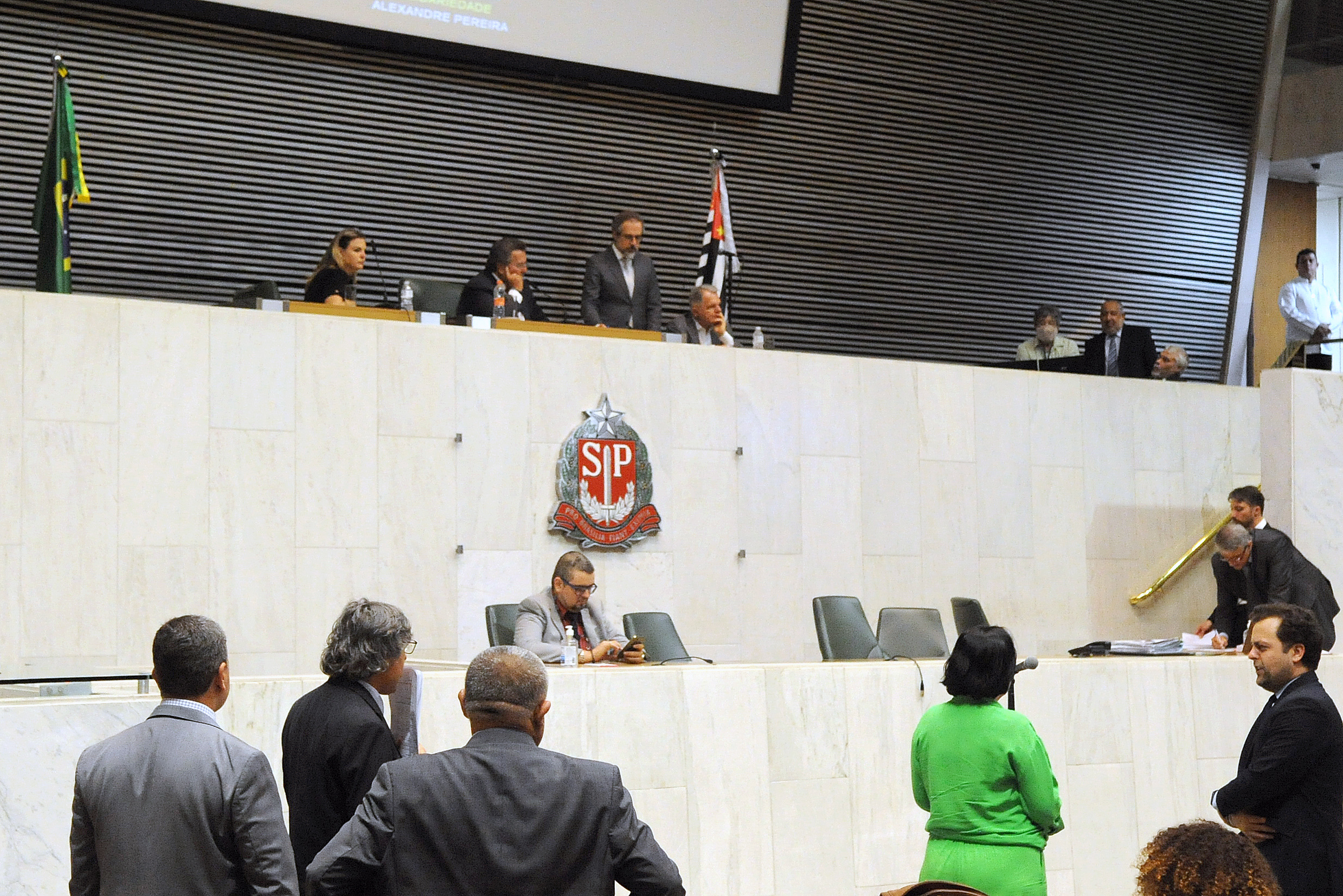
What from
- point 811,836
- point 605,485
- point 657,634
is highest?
point 605,485

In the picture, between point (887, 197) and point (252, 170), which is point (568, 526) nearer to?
point (252, 170)

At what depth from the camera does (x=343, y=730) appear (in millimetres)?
3346

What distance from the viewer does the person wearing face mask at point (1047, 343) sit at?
38.7ft

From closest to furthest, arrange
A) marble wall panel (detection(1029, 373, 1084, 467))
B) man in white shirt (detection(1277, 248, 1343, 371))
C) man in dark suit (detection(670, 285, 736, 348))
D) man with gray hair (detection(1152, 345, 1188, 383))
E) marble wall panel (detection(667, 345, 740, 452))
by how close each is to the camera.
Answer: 1. marble wall panel (detection(667, 345, 740, 452))
2. man in dark suit (detection(670, 285, 736, 348))
3. marble wall panel (detection(1029, 373, 1084, 467))
4. man with gray hair (detection(1152, 345, 1188, 383))
5. man in white shirt (detection(1277, 248, 1343, 371))

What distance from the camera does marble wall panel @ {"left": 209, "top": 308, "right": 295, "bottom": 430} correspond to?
26.6 feet

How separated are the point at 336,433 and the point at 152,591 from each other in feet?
4.12

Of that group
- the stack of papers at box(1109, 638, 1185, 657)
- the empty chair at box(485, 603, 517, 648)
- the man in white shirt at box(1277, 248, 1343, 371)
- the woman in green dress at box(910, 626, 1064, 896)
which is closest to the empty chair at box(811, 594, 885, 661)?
the stack of papers at box(1109, 638, 1185, 657)

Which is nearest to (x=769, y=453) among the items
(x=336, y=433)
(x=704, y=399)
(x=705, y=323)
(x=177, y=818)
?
(x=704, y=399)

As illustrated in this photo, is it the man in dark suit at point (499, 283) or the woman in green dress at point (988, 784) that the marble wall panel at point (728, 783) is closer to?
the woman in green dress at point (988, 784)

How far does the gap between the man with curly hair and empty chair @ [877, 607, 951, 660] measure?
5.54m

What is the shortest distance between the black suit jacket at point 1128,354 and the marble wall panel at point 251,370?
19.3 ft

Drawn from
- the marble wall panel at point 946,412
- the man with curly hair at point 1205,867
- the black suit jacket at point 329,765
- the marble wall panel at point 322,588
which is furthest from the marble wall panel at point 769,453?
the man with curly hair at point 1205,867

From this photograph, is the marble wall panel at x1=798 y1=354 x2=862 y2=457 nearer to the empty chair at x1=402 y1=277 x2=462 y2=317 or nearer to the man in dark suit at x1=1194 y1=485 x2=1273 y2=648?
the empty chair at x1=402 y1=277 x2=462 y2=317

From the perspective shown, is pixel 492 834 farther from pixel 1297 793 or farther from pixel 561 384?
pixel 561 384
